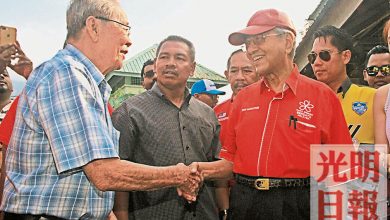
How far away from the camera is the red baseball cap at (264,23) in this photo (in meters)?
3.00

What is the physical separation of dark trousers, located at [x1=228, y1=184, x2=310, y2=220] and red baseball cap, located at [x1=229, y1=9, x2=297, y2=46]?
1226mm

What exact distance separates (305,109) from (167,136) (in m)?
1.19

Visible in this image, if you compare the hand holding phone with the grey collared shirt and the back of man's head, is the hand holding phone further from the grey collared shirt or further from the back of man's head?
the back of man's head

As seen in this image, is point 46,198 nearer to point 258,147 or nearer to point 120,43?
point 120,43

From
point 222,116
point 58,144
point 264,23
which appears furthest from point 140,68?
point 58,144

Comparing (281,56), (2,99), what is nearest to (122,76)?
(2,99)

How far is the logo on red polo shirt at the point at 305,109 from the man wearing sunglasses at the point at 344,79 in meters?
1.01

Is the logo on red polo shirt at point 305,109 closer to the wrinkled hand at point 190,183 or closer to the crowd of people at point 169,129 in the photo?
the crowd of people at point 169,129

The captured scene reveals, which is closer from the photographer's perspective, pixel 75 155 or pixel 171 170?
pixel 75 155

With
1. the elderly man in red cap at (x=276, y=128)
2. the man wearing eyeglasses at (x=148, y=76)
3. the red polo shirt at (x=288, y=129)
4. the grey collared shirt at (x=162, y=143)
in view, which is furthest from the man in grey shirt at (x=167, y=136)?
the man wearing eyeglasses at (x=148, y=76)

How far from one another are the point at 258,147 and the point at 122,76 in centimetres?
2330

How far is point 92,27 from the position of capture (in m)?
2.31

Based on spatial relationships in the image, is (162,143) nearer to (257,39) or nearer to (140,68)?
(257,39)

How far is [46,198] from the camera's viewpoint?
1925mm
